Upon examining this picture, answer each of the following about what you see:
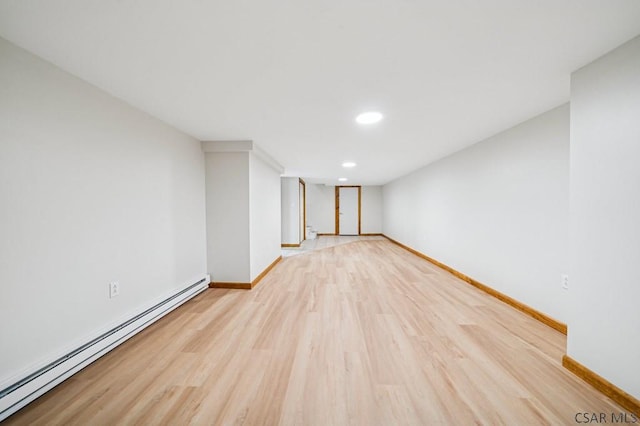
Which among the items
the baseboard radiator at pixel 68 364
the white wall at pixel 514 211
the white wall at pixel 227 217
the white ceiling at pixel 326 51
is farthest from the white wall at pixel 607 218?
the baseboard radiator at pixel 68 364

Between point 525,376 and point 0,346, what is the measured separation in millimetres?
3205

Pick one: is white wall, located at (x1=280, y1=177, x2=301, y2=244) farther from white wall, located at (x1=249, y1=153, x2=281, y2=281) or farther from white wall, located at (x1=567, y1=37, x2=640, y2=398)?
white wall, located at (x1=567, y1=37, x2=640, y2=398)

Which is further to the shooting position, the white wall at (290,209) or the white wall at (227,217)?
the white wall at (290,209)

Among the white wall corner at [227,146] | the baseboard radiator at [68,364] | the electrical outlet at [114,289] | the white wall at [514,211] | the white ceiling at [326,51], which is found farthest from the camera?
the white wall corner at [227,146]

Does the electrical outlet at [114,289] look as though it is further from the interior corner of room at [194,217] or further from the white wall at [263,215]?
the white wall at [263,215]

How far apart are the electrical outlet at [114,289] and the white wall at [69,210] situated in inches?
1.7

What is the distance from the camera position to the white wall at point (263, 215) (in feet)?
11.7

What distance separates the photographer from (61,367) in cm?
153

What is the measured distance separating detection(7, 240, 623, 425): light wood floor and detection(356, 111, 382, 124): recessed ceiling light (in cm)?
209

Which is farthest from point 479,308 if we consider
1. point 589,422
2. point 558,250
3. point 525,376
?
point 589,422

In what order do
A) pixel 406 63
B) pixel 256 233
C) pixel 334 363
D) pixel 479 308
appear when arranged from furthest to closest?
pixel 256 233, pixel 479 308, pixel 334 363, pixel 406 63

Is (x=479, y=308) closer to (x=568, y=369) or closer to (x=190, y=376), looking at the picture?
(x=568, y=369)

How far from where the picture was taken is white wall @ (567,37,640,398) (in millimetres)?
1312

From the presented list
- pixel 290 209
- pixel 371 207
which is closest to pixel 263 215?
pixel 290 209
